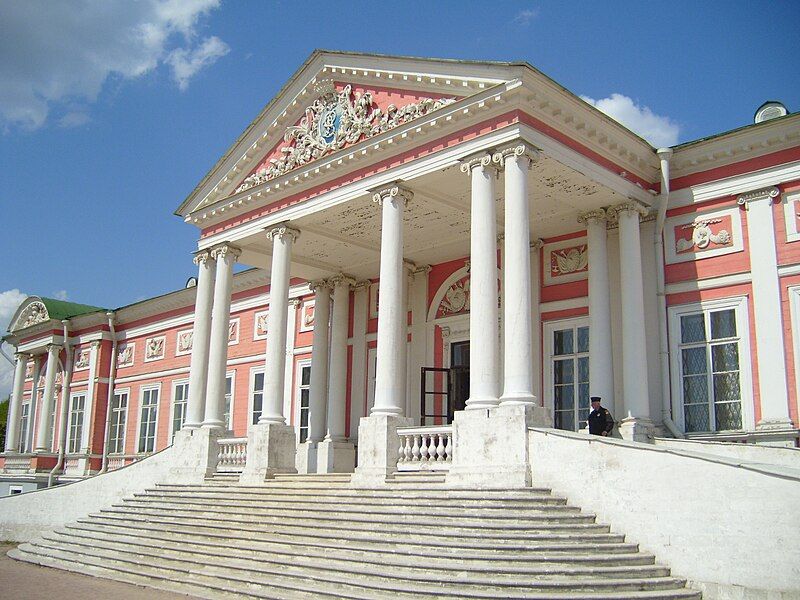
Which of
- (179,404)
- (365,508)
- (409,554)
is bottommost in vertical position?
(409,554)

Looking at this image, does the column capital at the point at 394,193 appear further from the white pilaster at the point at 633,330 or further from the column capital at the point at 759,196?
the column capital at the point at 759,196

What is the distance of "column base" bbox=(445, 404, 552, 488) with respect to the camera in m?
9.92

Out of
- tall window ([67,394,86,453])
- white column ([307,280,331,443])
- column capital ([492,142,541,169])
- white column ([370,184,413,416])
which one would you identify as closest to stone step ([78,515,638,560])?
white column ([370,184,413,416])

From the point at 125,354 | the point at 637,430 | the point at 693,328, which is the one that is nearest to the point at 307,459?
the point at 637,430

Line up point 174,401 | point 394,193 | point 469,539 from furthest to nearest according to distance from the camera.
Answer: point 174,401, point 394,193, point 469,539

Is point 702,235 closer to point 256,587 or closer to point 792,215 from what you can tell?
point 792,215

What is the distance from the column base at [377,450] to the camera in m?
11.5

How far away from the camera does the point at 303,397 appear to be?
744 inches

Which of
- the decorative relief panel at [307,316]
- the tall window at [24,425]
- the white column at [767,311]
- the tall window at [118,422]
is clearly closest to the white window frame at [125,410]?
the tall window at [118,422]

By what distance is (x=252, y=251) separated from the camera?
1644cm

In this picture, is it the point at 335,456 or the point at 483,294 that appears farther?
the point at 335,456

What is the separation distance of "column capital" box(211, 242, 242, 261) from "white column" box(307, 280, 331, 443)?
90.7 inches

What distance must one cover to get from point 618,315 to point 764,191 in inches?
112

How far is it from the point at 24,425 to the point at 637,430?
902 inches
